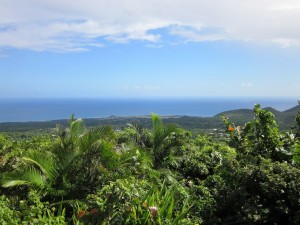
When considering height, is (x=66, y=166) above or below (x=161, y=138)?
below

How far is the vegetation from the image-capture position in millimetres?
4152

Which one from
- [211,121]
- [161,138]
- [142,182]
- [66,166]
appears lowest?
[211,121]

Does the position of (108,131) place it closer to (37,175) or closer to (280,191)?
(37,175)

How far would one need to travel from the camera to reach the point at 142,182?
4.93 m

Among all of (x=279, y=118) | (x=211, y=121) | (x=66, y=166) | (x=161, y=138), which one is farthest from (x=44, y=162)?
(x=211, y=121)

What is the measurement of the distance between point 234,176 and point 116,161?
189cm

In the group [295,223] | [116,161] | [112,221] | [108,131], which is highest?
[108,131]

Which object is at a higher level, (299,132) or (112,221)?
(299,132)

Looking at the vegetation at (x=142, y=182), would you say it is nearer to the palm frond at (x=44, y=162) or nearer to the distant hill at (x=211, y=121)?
the palm frond at (x=44, y=162)

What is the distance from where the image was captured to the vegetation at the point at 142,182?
4152 mm

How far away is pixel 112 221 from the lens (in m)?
3.94

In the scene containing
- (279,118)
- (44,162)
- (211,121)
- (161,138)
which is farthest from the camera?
(211,121)

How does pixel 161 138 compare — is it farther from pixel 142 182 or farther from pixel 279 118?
pixel 279 118

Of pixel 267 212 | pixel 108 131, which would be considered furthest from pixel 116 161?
pixel 267 212
